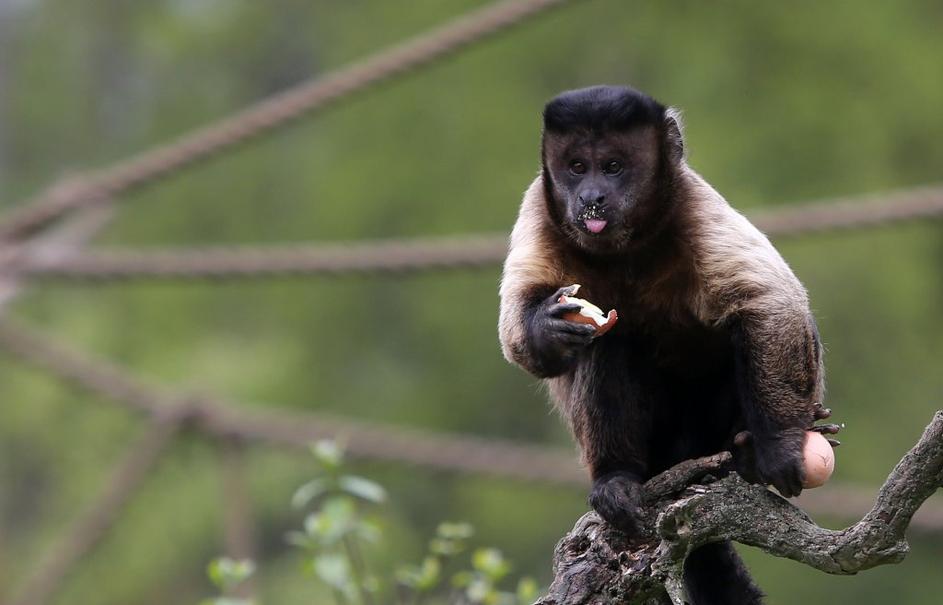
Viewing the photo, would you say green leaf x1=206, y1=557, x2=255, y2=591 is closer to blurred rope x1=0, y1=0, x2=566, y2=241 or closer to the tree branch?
the tree branch

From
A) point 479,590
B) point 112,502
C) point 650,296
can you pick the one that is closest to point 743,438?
point 650,296

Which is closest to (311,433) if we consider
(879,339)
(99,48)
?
(879,339)

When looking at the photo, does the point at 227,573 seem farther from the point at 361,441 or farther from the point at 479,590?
the point at 361,441

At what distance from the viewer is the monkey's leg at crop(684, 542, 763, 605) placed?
462 cm

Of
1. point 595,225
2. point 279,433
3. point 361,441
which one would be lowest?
point 595,225

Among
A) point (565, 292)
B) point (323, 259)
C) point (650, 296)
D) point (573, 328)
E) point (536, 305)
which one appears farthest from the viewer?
point (323, 259)

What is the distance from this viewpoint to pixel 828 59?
15508 millimetres

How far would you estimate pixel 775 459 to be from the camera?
166 inches

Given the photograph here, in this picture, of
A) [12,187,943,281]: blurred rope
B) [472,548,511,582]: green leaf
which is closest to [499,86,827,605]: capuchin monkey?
[472,548,511,582]: green leaf

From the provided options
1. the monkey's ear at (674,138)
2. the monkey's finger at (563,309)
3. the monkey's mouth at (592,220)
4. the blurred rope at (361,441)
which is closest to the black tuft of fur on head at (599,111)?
the monkey's ear at (674,138)

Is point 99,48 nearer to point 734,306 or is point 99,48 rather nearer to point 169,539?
point 169,539

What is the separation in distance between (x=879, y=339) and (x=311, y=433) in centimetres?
743

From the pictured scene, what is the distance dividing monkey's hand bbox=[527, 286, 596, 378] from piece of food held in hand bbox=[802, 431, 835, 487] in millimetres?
677

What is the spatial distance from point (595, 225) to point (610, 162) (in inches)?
10.5
